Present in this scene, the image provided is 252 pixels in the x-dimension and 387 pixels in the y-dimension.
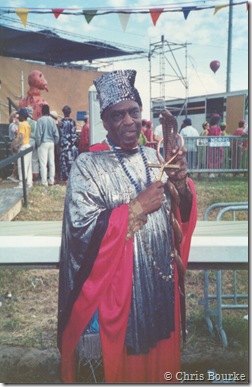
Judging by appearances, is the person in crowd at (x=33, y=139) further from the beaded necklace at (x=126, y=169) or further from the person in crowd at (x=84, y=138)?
the beaded necklace at (x=126, y=169)

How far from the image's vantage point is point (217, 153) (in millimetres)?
6316

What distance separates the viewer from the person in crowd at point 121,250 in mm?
1615

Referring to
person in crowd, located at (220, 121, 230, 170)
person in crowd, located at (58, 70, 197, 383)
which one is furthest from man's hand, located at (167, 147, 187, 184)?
person in crowd, located at (220, 121, 230, 170)

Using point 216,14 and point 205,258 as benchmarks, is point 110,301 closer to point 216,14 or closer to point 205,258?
point 205,258

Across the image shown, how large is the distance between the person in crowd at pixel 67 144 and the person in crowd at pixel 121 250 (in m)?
0.40

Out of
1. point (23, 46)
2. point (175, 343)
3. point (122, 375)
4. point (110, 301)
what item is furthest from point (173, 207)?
point (23, 46)

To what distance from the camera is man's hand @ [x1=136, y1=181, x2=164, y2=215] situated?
161cm

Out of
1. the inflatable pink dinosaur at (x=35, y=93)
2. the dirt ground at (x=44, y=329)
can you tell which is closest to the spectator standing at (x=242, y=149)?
the dirt ground at (x=44, y=329)

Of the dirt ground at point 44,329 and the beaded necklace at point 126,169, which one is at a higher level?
the beaded necklace at point 126,169

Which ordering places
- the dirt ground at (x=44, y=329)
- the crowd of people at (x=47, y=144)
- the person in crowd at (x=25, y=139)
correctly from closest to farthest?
the crowd of people at (x=47, y=144) → the dirt ground at (x=44, y=329) → the person in crowd at (x=25, y=139)

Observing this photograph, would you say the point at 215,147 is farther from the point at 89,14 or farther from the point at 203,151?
the point at 89,14

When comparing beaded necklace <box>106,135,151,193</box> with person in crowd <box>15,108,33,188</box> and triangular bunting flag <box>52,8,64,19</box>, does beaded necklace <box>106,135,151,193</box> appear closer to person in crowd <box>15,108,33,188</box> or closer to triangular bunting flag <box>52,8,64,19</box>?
triangular bunting flag <box>52,8,64,19</box>

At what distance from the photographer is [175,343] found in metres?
1.77

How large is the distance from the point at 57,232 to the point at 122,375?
85cm
